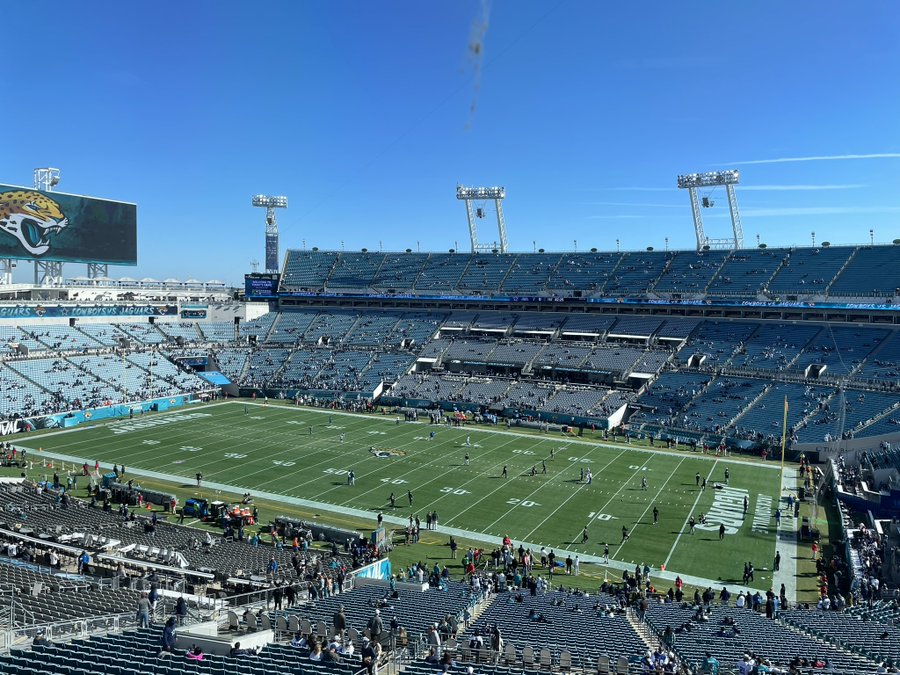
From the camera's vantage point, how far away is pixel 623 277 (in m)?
67.2

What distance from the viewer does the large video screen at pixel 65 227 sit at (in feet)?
178

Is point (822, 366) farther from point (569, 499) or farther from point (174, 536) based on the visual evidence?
point (174, 536)

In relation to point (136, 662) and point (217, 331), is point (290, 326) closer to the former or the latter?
point (217, 331)

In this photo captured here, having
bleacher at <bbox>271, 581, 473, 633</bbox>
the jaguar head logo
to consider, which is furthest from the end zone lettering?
bleacher at <bbox>271, 581, 473, 633</bbox>

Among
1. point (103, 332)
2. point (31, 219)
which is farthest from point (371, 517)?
point (103, 332)

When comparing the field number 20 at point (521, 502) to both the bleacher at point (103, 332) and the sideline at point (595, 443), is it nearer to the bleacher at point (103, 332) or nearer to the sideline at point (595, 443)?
the sideline at point (595, 443)

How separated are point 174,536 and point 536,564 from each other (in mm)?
12949

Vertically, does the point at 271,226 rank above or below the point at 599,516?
above

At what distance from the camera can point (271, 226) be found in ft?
284

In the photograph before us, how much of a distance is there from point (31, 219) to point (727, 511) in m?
54.5

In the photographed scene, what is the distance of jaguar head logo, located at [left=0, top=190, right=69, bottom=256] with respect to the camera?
53.7 meters

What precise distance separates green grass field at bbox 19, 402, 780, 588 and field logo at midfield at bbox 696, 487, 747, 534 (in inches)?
3.9

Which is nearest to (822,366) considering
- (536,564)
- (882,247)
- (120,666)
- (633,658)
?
(882,247)

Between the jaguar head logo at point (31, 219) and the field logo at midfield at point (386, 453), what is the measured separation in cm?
3538
